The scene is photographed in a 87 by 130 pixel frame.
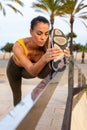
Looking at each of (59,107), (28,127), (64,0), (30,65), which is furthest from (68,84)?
(64,0)

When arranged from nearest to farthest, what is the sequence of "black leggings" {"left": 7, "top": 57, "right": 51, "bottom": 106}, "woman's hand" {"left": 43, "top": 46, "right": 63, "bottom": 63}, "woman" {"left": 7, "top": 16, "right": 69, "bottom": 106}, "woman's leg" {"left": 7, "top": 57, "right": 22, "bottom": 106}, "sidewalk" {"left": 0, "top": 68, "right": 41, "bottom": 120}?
"woman's hand" {"left": 43, "top": 46, "right": 63, "bottom": 63} < "woman" {"left": 7, "top": 16, "right": 69, "bottom": 106} < "black leggings" {"left": 7, "top": 57, "right": 51, "bottom": 106} < "woman's leg" {"left": 7, "top": 57, "right": 22, "bottom": 106} < "sidewalk" {"left": 0, "top": 68, "right": 41, "bottom": 120}

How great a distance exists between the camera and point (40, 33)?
3.41 m

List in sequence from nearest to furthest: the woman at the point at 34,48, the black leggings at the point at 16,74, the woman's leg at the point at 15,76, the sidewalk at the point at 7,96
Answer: the woman at the point at 34,48 < the black leggings at the point at 16,74 < the woman's leg at the point at 15,76 < the sidewalk at the point at 7,96

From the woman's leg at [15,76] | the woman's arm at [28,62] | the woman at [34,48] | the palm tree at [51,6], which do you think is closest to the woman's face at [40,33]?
the woman at [34,48]

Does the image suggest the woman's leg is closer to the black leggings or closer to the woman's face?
the black leggings

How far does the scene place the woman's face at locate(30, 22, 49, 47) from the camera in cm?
339

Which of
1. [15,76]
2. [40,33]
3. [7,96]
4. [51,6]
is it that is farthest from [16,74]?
[51,6]

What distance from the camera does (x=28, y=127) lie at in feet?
4.48

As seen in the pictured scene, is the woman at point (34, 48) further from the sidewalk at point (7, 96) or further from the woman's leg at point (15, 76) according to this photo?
the sidewalk at point (7, 96)

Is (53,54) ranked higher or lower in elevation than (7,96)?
higher

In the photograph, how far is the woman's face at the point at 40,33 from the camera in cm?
339

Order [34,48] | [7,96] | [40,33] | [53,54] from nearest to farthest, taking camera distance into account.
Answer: [53,54]
[40,33]
[34,48]
[7,96]

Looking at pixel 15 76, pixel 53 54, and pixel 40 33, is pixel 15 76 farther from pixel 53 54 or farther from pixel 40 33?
pixel 53 54

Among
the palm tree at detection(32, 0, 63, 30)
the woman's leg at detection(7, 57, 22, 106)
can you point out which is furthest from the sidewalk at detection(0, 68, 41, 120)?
the palm tree at detection(32, 0, 63, 30)
